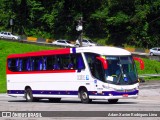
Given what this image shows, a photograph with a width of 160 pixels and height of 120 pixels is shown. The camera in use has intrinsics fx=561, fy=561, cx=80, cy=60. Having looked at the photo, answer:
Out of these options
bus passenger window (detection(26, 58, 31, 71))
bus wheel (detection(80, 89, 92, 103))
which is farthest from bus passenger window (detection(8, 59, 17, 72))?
bus wheel (detection(80, 89, 92, 103))

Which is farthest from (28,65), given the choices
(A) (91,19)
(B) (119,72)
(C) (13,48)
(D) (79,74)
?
(A) (91,19)

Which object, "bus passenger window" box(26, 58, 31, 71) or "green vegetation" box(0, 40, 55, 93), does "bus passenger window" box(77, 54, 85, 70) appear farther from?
"green vegetation" box(0, 40, 55, 93)

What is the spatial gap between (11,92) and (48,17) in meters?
66.7

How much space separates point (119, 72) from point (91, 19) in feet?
232

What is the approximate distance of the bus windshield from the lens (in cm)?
2923

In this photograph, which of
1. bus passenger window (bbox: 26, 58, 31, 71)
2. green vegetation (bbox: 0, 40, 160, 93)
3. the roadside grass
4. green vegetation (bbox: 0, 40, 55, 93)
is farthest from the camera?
green vegetation (bbox: 0, 40, 55, 93)

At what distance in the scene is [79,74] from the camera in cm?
3069

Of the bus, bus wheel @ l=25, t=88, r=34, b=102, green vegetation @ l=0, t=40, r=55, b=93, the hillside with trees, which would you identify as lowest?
bus wheel @ l=25, t=88, r=34, b=102

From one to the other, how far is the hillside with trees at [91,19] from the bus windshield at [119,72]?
62327 millimetres

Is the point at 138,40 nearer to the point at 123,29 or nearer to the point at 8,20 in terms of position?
the point at 123,29

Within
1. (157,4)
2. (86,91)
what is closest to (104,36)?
(157,4)

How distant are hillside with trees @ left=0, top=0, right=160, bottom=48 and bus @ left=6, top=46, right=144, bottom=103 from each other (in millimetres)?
58433

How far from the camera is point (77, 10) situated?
104312 mm

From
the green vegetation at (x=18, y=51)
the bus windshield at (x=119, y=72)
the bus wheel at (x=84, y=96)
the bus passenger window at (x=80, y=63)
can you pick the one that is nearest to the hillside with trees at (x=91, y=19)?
the green vegetation at (x=18, y=51)
